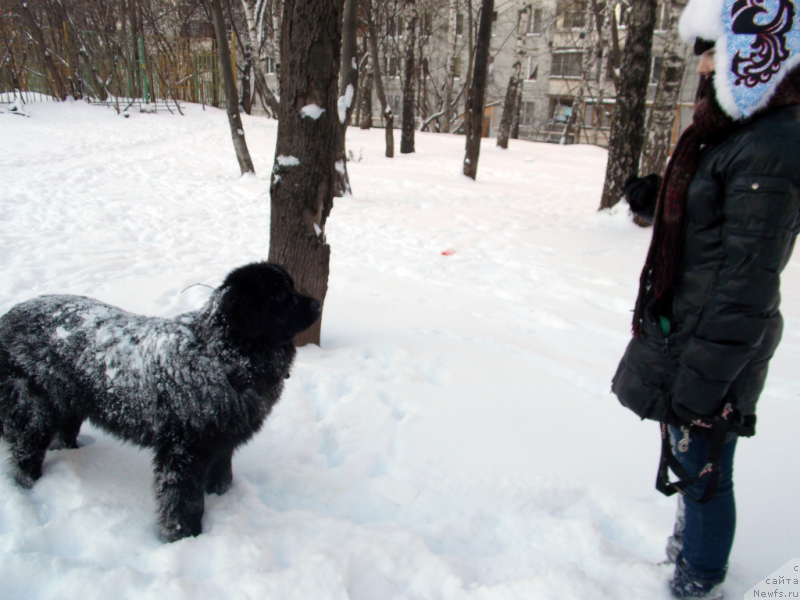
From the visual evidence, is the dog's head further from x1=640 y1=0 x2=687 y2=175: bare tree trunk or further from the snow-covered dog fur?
x1=640 y1=0 x2=687 y2=175: bare tree trunk

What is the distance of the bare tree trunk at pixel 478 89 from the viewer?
10.7 metres

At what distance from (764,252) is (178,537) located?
237 centimetres

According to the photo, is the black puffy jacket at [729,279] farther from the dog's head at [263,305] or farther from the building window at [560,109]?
the building window at [560,109]

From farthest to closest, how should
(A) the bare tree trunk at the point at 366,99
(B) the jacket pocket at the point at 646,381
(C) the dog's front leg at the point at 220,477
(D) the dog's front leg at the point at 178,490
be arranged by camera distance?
(A) the bare tree trunk at the point at 366,99, (C) the dog's front leg at the point at 220,477, (D) the dog's front leg at the point at 178,490, (B) the jacket pocket at the point at 646,381

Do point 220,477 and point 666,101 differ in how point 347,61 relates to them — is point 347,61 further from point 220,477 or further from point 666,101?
point 220,477

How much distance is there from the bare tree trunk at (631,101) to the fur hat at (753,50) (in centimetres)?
655

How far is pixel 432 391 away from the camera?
347cm

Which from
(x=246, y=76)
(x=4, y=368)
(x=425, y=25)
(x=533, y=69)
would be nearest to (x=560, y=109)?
(x=533, y=69)

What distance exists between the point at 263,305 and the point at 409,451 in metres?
1.22

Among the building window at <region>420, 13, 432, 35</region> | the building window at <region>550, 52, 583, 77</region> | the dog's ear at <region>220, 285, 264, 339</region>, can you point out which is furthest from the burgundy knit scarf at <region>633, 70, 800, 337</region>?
the building window at <region>550, 52, 583, 77</region>

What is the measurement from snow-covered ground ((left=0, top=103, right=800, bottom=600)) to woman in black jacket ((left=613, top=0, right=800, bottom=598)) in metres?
0.58

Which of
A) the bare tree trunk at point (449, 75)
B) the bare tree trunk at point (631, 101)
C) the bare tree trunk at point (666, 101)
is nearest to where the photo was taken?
the bare tree trunk at point (631, 101)

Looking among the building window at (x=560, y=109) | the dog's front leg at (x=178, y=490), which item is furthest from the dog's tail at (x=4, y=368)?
the building window at (x=560, y=109)

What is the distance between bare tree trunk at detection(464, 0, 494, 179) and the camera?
10.7 metres
